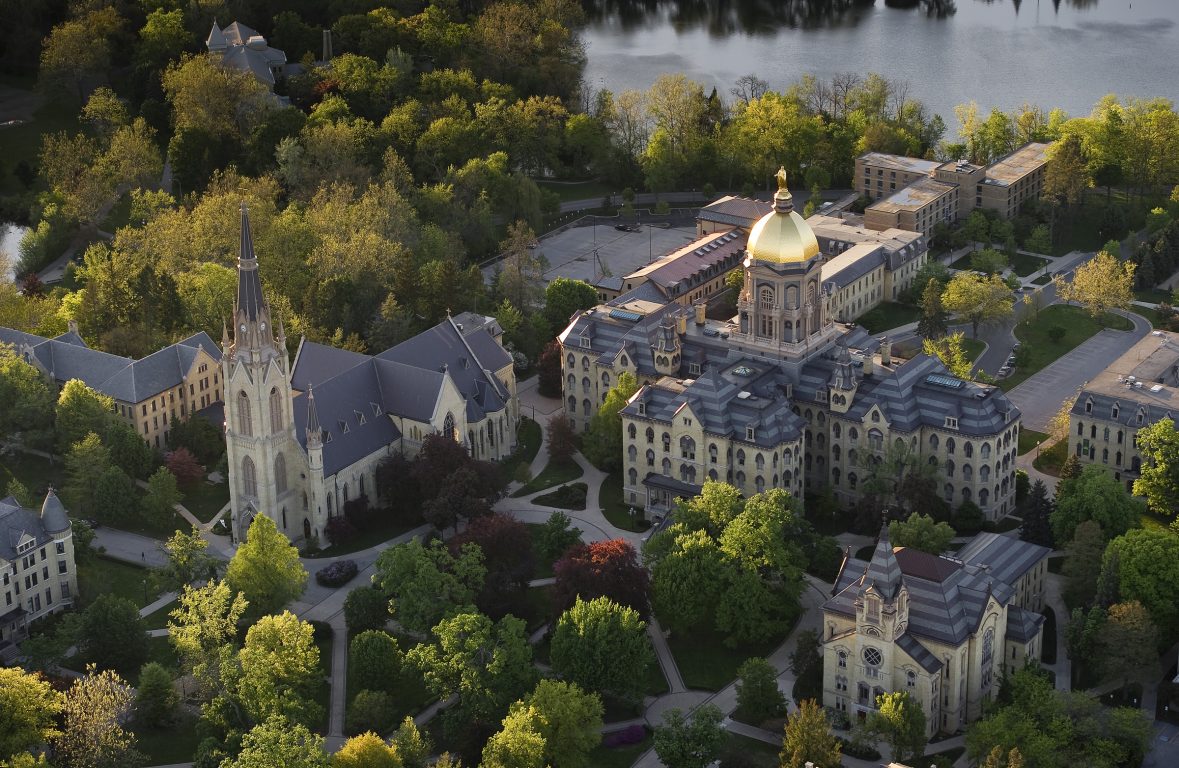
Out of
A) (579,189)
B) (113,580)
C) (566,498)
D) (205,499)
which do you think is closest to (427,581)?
(566,498)

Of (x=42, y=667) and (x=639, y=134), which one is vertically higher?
(x=639, y=134)

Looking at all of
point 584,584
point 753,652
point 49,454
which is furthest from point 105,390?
point 753,652

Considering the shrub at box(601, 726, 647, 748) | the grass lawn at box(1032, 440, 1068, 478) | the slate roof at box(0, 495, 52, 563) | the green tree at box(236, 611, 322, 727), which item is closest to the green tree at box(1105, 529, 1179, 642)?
the grass lawn at box(1032, 440, 1068, 478)

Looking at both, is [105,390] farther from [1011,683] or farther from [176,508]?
[1011,683]

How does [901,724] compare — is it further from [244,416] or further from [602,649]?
[244,416]

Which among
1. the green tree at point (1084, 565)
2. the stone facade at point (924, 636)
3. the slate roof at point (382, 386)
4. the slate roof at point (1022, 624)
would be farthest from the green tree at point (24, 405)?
the green tree at point (1084, 565)

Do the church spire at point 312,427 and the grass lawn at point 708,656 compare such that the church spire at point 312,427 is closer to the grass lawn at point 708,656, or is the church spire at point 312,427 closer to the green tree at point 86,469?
the green tree at point 86,469
